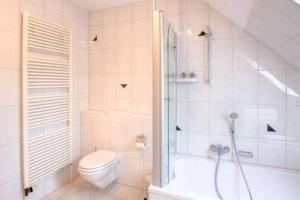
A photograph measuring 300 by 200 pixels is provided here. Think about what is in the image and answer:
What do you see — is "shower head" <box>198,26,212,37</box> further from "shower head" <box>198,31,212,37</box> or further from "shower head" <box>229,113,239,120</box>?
"shower head" <box>229,113,239,120</box>

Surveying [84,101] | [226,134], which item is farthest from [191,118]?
[84,101]

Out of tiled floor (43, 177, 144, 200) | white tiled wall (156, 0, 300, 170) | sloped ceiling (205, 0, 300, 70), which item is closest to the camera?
sloped ceiling (205, 0, 300, 70)

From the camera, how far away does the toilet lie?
1.96 metres

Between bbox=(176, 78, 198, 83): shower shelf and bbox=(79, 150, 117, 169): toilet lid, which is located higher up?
bbox=(176, 78, 198, 83): shower shelf

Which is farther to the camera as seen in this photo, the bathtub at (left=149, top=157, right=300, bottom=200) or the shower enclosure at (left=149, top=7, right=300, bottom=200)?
the bathtub at (left=149, top=157, right=300, bottom=200)

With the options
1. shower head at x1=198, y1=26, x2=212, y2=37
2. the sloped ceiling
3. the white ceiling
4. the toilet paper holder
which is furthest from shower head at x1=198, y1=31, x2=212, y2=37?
the toilet paper holder

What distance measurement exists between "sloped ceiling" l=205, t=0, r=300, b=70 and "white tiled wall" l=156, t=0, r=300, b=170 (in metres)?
0.13

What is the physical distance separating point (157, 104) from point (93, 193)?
1599 mm

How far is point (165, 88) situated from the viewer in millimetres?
1408

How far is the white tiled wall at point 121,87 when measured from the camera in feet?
7.78

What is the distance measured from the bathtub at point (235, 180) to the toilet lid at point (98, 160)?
2.54 feet

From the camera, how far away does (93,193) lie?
7.39 ft
